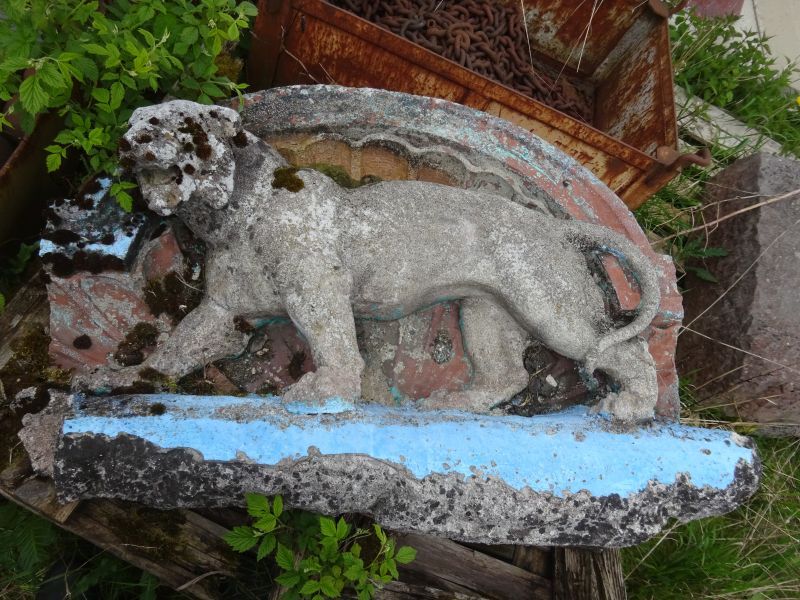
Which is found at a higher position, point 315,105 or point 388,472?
point 315,105

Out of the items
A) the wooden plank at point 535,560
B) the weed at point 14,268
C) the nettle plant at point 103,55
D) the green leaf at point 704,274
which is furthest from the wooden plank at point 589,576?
the weed at point 14,268

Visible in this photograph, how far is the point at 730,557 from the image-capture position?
11.5ft

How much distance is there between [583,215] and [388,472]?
1.55 metres

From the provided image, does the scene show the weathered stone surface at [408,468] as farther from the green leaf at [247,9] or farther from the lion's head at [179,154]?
the green leaf at [247,9]

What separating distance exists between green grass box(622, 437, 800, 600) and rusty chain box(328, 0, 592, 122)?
3.13 metres

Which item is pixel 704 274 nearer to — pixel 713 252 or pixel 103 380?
pixel 713 252

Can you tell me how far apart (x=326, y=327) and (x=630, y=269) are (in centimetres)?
130

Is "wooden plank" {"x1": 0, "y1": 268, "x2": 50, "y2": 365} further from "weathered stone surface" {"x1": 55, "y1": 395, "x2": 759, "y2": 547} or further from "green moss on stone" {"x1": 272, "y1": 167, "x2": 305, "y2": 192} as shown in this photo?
"green moss on stone" {"x1": 272, "y1": 167, "x2": 305, "y2": 192}

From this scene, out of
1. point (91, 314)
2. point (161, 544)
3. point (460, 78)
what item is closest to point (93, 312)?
point (91, 314)

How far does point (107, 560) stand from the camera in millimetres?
3141

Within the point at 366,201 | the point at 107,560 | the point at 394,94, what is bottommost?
the point at 107,560

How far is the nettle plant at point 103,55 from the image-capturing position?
2018 millimetres

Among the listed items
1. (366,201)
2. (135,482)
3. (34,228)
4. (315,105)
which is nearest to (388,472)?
(135,482)

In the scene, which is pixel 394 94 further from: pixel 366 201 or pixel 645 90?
pixel 645 90
